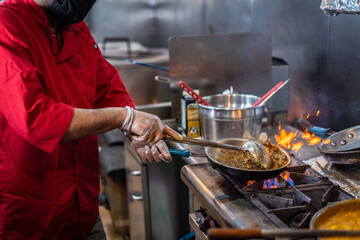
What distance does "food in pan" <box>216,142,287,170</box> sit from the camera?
1.54m

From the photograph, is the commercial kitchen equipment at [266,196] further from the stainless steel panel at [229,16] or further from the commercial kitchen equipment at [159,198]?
the stainless steel panel at [229,16]

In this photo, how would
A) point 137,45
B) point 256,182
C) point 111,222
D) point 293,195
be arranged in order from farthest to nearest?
point 137,45 < point 111,222 < point 256,182 < point 293,195

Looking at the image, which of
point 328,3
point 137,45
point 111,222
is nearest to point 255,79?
point 328,3

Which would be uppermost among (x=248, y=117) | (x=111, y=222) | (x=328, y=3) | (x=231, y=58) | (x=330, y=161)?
(x=328, y=3)

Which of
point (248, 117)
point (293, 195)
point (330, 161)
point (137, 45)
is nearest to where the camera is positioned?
point (293, 195)

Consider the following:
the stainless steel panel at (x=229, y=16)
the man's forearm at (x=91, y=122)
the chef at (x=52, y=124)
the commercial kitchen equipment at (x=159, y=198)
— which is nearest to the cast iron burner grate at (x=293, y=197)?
the chef at (x=52, y=124)

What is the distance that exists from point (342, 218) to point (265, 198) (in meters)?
0.27

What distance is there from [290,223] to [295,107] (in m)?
1.48

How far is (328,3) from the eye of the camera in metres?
1.75

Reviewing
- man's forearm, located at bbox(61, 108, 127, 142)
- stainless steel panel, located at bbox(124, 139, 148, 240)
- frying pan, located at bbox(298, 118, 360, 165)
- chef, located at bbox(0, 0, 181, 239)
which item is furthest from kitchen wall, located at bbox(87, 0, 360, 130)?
man's forearm, located at bbox(61, 108, 127, 142)

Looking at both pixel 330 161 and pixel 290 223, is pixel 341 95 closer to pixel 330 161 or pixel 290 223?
pixel 330 161

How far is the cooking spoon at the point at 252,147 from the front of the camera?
1547mm

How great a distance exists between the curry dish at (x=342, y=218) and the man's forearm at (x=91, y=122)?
74 cm

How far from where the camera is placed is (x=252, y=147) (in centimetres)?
161
